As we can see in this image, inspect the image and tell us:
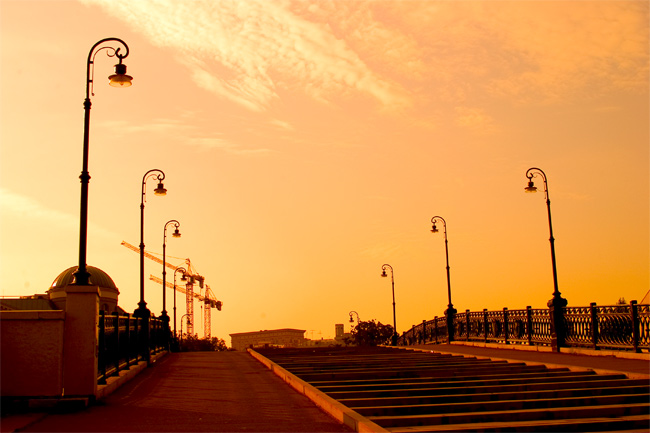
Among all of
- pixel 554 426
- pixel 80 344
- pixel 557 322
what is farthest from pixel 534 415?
pixel 557 322

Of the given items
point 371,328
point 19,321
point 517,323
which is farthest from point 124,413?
point 371,328

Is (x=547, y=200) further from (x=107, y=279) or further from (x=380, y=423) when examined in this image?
(x=107, y=279)

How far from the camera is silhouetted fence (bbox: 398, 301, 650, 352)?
21125mm

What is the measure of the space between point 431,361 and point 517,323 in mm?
8046

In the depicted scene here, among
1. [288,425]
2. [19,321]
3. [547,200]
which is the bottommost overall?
[288,425]

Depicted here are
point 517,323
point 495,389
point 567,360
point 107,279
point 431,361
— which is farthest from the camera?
point 107,279

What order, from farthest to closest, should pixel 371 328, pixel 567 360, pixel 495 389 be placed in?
pixel 371 328 → pixel 567 360 → pixel 495 389

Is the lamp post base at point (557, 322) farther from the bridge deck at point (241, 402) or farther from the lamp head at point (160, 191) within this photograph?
the lamp head at point (160, 191)

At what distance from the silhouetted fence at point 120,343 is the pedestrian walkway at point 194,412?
2.12ft

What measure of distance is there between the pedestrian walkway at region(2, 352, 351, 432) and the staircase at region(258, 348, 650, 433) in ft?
2.92

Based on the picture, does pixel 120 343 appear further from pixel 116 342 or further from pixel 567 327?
pixel 567 327

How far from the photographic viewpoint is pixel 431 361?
73.0ft

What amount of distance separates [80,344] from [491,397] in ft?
24.2

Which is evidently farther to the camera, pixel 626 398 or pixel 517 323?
pixel 517 323
